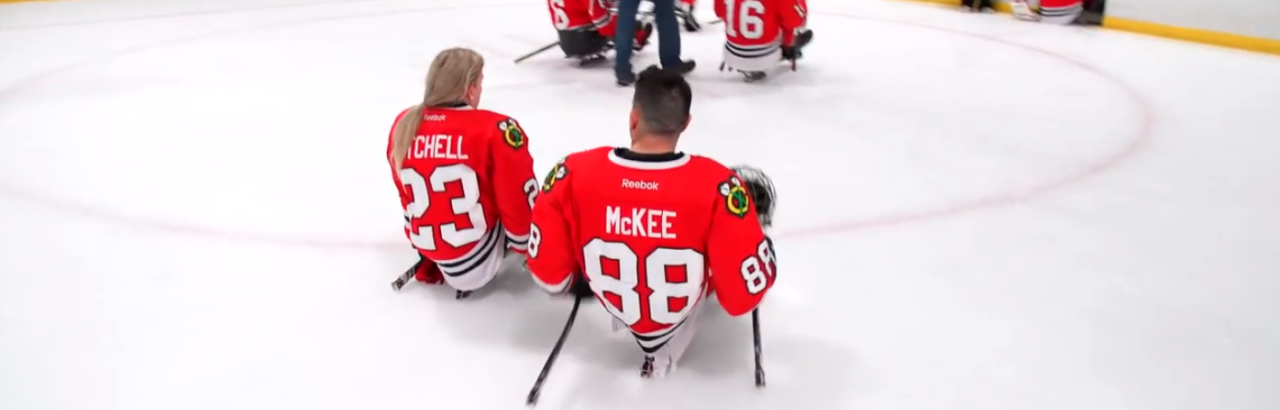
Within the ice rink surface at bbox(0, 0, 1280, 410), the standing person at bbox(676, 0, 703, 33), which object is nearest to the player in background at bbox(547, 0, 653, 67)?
the ice rink surface at bbox(0, 0, 1280, 410)

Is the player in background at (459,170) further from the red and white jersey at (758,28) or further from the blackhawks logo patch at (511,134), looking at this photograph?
the red and white jersey at (758,28)

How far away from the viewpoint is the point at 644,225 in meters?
1.58

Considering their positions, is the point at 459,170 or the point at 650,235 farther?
the point at 459,170

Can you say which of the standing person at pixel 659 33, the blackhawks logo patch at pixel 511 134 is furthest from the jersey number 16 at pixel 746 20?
the blackhawks logo patch at pixel 511 134

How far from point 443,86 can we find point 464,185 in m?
0.22

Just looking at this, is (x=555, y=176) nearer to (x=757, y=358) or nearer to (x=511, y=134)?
(x=511, y=134)

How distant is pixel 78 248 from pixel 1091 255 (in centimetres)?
281

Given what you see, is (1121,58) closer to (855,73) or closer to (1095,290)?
(855,73)

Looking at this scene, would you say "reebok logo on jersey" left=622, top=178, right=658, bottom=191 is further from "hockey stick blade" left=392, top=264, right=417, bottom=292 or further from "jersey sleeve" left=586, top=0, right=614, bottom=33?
"jersey sleeve" left=586, top=0, right=614, bottom=33

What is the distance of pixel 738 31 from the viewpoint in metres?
4.34

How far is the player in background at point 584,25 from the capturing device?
4.69 meters

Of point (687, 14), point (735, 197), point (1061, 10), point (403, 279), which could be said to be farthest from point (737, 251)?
point (1061, 10)

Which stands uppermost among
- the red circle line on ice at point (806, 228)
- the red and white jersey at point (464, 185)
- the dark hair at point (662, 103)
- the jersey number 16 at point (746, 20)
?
the dark hair at point (662, 103)

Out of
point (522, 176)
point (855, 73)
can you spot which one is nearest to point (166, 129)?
point (522, 176)
